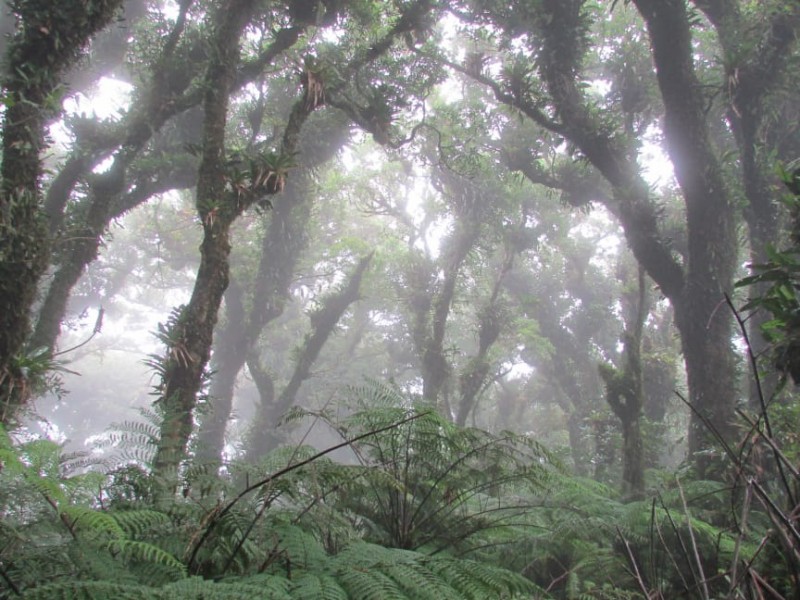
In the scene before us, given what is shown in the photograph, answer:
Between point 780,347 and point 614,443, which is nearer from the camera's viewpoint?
point 780,347

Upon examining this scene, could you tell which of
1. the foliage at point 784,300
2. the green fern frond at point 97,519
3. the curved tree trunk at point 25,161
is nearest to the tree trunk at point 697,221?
the foliage at point 784,300

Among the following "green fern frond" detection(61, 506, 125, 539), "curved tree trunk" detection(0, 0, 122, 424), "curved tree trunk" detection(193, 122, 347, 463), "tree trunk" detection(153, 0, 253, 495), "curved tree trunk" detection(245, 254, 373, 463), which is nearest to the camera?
"green fern frond" detection(61, 506, 125, 539)

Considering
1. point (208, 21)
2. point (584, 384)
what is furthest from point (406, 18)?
point (584, 384)

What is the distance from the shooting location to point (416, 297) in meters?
15.0

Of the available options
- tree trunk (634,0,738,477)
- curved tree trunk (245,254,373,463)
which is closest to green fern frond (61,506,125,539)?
tree trunk (634,0,738,477)

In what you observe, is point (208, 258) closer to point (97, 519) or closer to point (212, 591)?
point (97, 519)

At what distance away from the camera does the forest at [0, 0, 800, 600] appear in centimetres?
198

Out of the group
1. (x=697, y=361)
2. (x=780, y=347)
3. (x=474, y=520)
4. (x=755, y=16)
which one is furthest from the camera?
(x=755, y=16)

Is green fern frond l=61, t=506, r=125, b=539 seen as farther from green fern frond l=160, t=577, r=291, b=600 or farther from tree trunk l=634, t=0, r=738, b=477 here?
tree trunk l=634, t=0, r=738, b=477

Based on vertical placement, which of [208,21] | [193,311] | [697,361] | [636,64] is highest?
[636,64]

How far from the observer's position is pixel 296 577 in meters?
1.83

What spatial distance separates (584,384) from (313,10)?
596 inches

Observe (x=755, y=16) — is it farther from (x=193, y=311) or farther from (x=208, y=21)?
(x=193, y=311)

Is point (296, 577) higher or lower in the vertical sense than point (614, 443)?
lower
